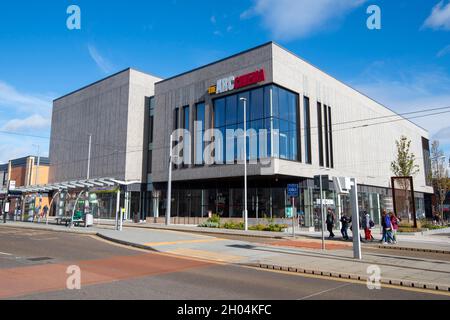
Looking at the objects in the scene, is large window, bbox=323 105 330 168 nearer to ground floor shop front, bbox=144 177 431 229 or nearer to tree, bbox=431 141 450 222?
ground floor shop front, bbox=144 177 431 229

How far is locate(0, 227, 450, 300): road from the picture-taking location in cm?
744

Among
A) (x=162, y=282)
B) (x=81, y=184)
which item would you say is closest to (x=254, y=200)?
(x=81, y=184)

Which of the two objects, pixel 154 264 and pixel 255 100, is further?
pixel 255 100

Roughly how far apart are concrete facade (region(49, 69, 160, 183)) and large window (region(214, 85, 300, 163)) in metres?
15.1

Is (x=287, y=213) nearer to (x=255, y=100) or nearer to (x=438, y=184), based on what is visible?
(x=255, y=100)

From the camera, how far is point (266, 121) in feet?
106

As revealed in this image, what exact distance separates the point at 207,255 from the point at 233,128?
22.3m
